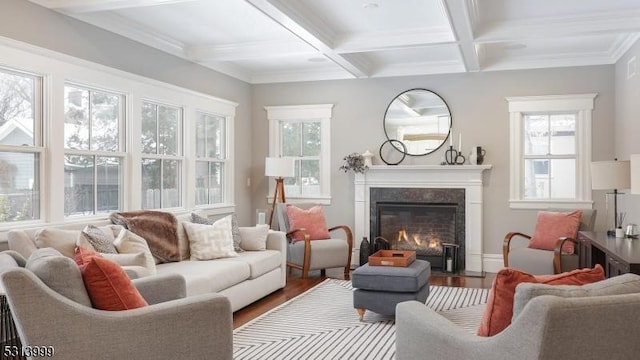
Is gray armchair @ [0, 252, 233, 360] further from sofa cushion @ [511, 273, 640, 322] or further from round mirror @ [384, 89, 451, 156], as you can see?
round mirror @ [384, 89, 451, 156]

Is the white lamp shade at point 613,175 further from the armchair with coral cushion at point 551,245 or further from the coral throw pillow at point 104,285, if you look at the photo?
the coral throw pillow at point 104,285

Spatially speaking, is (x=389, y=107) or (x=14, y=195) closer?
(x=14, y=195)

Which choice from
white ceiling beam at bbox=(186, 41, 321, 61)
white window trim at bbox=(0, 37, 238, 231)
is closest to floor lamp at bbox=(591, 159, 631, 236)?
white ceiling beam at bbox=(186, 41, 321, 61)

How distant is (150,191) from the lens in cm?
573

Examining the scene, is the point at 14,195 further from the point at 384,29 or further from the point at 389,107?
the point at 389,107

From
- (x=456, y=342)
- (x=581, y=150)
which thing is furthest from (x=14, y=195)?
(x=581, y=150)

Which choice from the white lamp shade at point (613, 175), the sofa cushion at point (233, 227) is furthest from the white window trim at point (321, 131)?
the white lamp shade at point (613, 175)

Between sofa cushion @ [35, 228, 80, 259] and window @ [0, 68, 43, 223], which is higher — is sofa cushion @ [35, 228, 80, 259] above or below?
below

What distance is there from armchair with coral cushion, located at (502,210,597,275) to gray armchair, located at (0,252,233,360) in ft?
13.2

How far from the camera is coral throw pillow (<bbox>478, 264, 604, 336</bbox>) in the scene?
209cm

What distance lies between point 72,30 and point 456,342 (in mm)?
4042

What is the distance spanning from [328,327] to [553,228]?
3.12 m

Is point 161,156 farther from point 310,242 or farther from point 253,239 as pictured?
point 310,242

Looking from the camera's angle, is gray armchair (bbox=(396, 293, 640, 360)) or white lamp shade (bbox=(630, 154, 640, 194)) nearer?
gray armchair (bbox=(396, 293, 640, 360))
